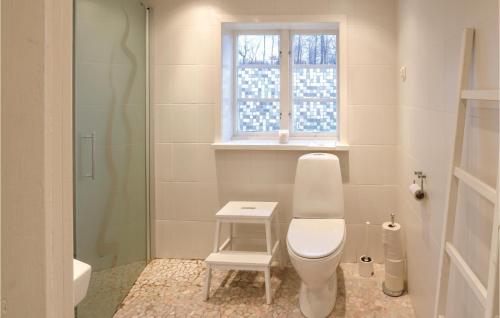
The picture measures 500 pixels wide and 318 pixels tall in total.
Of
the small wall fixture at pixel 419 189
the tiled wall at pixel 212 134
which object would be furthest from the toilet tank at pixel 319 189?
the small wall fixture at pixel 419 189

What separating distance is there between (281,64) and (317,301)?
1891 mm

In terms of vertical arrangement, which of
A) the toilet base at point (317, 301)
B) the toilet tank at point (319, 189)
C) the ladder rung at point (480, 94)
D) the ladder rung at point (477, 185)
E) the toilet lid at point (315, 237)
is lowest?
the toilet base at point (317, 301)

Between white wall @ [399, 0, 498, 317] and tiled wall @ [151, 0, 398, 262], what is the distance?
0.77ft

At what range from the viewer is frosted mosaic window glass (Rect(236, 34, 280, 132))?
348cm

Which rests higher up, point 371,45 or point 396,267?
point 371,45

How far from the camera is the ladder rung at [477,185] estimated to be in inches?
46.3

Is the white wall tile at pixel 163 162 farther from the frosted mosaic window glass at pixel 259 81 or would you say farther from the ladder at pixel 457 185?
the ladder at pixel 457 185

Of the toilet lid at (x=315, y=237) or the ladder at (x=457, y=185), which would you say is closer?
the ladder at (x=457, y=185)

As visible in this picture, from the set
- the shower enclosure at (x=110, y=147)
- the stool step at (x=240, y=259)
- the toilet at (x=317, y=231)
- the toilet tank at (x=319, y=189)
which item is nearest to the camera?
the shower enclosure at (x=110, y=147)

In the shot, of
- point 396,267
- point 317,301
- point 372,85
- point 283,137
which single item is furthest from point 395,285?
point 372,85

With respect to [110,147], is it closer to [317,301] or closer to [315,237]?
[315,237]

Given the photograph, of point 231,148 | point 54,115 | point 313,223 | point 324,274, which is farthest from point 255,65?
point 54,115

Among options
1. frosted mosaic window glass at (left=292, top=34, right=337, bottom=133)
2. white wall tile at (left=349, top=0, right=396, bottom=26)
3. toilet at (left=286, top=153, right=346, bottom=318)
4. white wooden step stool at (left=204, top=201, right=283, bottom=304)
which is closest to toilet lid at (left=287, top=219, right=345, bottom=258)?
toilet at (left=286, top=153, right=346, bottom=318)

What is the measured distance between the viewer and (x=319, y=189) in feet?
9.66
